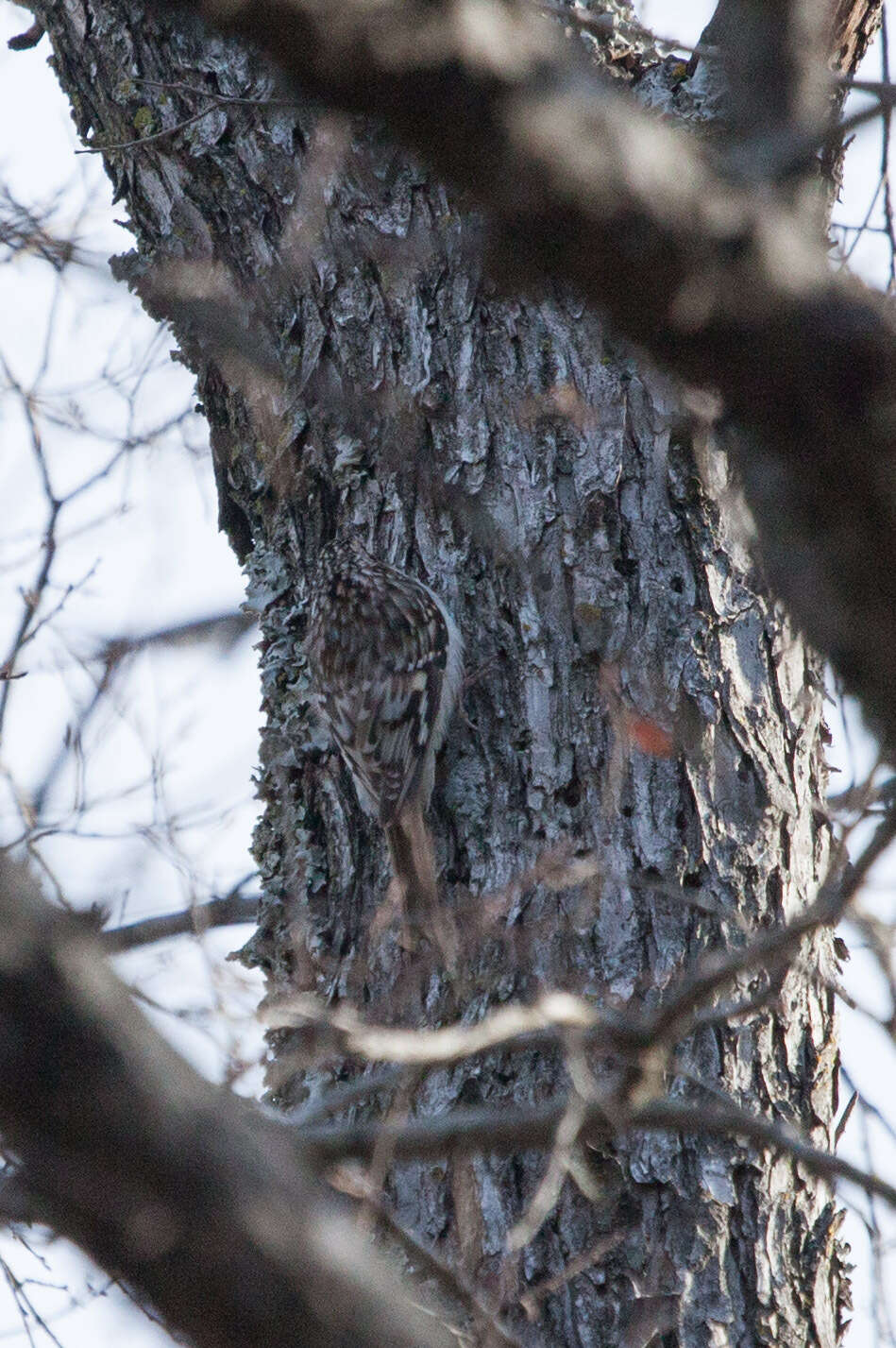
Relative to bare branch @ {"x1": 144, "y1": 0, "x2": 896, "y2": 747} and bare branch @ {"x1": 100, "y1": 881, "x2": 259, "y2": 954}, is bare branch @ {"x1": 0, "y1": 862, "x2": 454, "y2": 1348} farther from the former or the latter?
bare branch @ {"x1": 100, "y1": 881, "x2": 259, "y2": 954}

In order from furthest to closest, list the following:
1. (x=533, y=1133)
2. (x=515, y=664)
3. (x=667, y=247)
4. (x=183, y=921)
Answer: (x=183, y=921) < (x=515, y=664) < (x=533, y=1133) < (x=667, y=247)

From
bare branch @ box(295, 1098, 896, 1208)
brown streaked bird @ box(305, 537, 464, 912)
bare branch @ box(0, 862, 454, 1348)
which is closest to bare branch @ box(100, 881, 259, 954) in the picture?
brown streaked bird @ box(305, 537, 464, 912)

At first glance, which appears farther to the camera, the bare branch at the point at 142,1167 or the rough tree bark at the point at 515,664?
the rough tree bark at the point at 515,664

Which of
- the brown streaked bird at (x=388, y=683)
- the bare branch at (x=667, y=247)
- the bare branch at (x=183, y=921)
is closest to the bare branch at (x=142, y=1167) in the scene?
the bare branch at (x=667, y=247)

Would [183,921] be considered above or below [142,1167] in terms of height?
above

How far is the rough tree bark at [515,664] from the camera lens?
9.20 feet

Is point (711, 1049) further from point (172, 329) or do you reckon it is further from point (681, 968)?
point (172, 329)

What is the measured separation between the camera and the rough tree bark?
2805mm

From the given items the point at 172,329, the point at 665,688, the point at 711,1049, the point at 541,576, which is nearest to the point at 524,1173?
the point at 711,1049

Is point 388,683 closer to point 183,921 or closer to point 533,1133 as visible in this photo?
point 183,921

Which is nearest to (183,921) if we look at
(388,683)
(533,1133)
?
(388,683)

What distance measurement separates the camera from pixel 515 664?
3400 millimetres

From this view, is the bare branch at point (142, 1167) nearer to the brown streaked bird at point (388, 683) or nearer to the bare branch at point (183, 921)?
the brown streaked bird at point (388, 683)

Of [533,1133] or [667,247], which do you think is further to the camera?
[533,1133]
